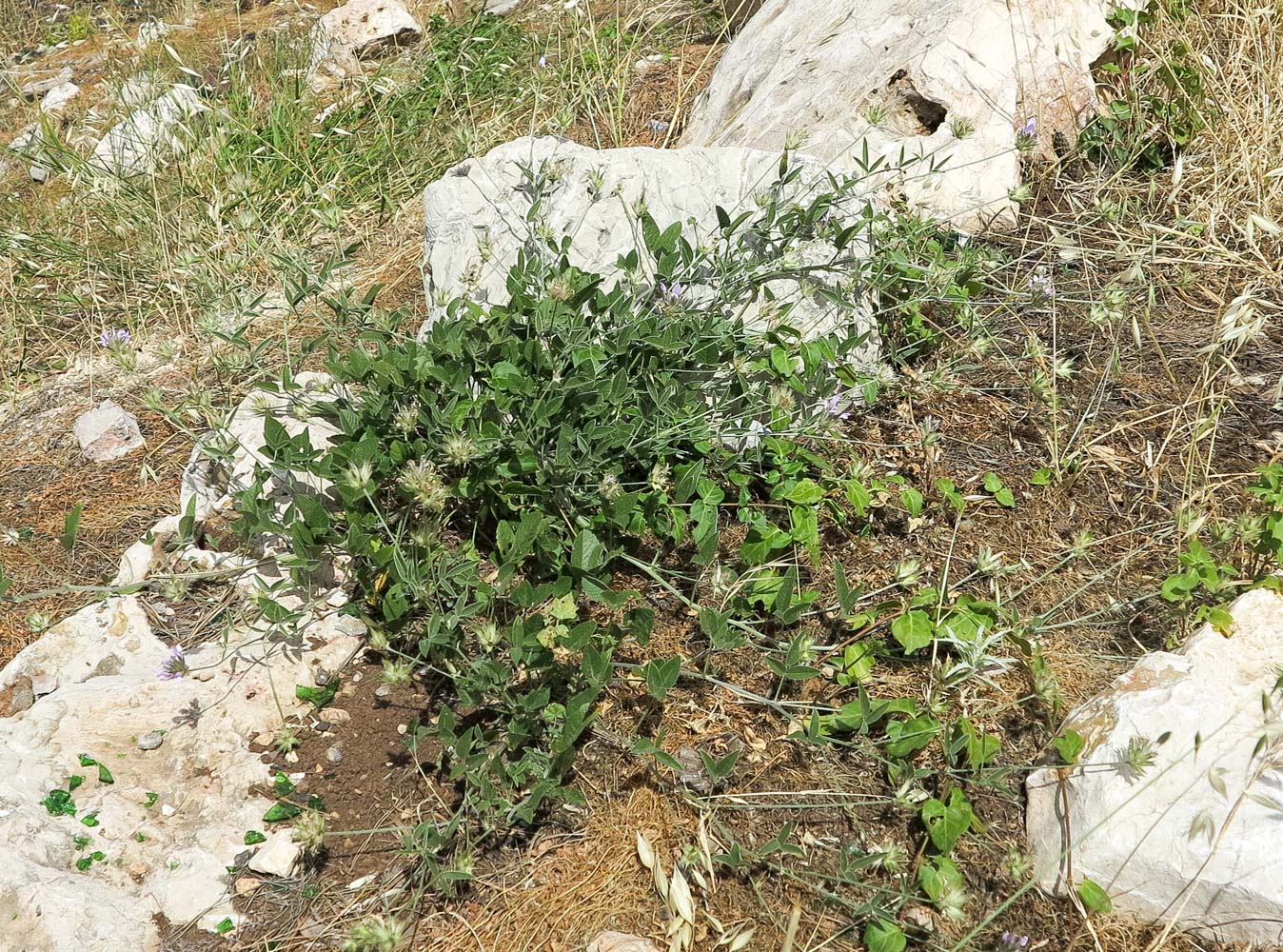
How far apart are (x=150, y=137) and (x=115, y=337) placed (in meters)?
1.43

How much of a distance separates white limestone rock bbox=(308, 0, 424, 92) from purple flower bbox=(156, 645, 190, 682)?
454cm

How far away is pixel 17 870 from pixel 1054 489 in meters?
2.66

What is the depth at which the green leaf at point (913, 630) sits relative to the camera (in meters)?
2.32

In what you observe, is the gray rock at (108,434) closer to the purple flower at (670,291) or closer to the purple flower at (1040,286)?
the purple flower at (670,291)

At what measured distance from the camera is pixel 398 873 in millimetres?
2070

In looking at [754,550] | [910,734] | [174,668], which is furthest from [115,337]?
[910,734]

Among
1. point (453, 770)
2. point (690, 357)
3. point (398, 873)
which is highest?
point (690, 357)

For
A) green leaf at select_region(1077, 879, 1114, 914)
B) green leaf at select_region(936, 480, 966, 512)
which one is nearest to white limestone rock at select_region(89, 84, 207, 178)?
green leaf at select_region(936, 480, 966, 512)

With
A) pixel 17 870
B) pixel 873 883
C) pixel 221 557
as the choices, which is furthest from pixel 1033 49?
pixel 17 870

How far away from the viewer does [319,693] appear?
2289 millimetres

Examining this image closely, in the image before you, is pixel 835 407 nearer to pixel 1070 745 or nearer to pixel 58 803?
pixel 1070 745

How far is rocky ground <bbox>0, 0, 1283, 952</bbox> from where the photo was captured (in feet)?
6.53

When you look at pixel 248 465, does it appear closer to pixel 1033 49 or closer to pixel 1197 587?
pixel 1197 587

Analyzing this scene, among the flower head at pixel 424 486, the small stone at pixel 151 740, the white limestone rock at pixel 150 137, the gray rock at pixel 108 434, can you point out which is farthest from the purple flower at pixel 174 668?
the white limestone rock at pixel 150 137
